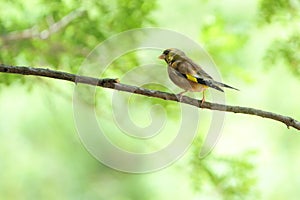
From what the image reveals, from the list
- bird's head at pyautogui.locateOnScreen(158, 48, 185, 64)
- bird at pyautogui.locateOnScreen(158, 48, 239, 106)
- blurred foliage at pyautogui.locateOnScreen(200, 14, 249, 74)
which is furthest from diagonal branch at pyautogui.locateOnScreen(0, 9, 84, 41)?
bird at pyautogui.locateOnScreen(158, 48, 239, 106)

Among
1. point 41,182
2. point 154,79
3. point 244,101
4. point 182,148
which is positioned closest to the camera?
point 182,148

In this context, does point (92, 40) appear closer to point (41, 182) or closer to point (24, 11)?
point (24, 11)

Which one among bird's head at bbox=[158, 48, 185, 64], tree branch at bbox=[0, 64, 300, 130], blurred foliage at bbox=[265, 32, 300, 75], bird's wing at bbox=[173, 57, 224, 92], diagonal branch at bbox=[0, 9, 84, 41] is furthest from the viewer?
diagonal branch at bbox=[0, 9, 84, 41]

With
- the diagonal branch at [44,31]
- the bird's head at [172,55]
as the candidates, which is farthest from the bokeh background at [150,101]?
the bird's head at [172,55]

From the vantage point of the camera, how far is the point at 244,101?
12.3 ft

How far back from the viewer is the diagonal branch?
2.47m

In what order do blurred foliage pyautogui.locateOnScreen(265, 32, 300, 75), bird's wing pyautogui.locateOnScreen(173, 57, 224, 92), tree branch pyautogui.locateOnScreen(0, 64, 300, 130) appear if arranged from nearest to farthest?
tree branch pyautogui.locateOnScreen(0, 64, 300, 130) → bird's wing pyautogui.locateOnScreen(173, 57, 224, 92) → blurred foliage pyautogui.locateOnScreen(265, 32, 300, 75)

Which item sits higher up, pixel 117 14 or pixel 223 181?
pixel 117 14

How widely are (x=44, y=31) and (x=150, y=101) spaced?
533 mm

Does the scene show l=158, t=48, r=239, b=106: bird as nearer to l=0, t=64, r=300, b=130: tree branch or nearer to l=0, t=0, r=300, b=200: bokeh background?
l=0, t=64, r=300, b=130: tree branch

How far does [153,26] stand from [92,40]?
0.77 ft

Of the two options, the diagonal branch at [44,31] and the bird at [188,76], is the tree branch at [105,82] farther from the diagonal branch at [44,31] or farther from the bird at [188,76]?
the diagonal branch at [44,31]

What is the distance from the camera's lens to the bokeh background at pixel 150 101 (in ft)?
7.83

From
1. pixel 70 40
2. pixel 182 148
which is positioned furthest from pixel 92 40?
pixel 182 148
